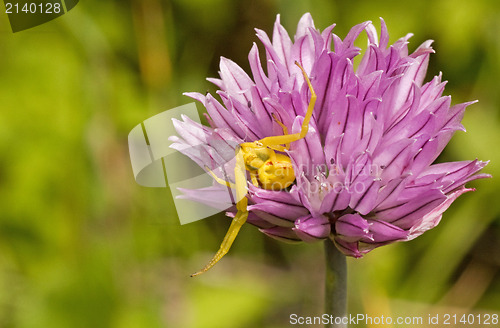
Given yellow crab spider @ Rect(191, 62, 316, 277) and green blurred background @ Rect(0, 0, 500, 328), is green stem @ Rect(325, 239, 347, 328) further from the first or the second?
green blurred background @ Rect(0, 0, 500, 328)

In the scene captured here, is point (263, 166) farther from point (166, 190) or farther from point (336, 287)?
point (166, 190)

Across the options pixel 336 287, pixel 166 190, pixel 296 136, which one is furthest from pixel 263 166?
pixel 166 190

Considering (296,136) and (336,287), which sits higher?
(296,136)

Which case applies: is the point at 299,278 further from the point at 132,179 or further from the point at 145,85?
the point at 145,85

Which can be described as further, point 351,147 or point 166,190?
point 166,190

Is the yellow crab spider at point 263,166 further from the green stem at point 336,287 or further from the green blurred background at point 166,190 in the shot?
the green blurred background at point 166,190

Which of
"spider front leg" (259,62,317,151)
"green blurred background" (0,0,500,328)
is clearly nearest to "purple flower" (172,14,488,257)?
"spider front leg" (259,62,317,151)
